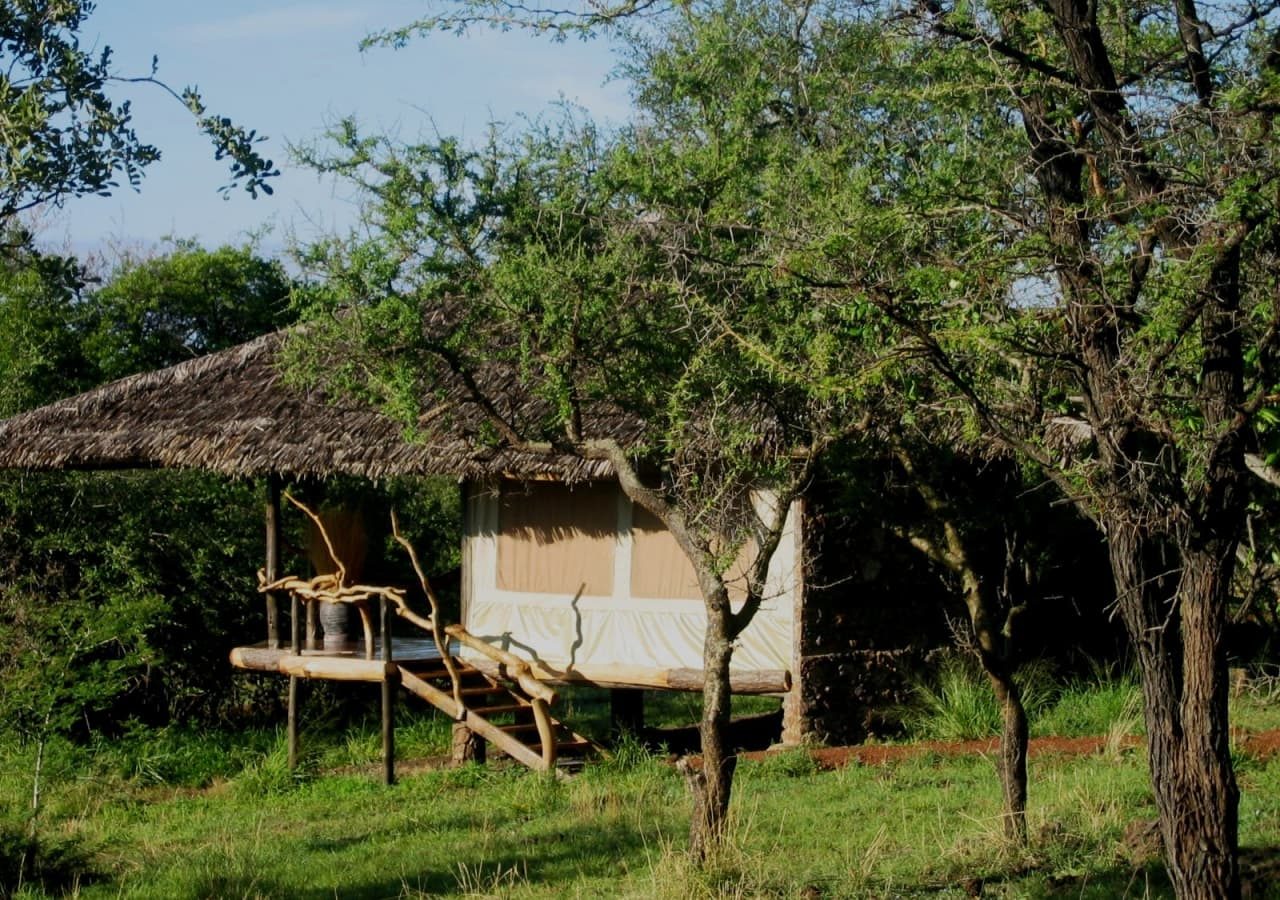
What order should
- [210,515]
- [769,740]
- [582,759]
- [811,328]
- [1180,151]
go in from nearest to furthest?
1. [1180,151]
2. [811,328]
3. [582,759]
4. [769,740]
5. [210,515]

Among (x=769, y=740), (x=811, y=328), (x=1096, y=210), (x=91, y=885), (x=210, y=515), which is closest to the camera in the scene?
(x=1096, y=210)

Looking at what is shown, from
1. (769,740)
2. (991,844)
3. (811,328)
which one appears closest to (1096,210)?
(811,328)

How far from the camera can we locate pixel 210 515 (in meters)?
15.3

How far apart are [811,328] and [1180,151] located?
1764 millimetres

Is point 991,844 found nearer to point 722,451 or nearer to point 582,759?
point 722,451

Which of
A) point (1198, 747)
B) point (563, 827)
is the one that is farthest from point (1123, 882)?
point (563, 827)

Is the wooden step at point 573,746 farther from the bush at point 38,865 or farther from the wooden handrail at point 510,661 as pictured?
the bush at point 38,865

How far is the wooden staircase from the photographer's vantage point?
1198 cm

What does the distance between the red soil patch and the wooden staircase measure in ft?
4.46

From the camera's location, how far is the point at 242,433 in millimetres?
13797

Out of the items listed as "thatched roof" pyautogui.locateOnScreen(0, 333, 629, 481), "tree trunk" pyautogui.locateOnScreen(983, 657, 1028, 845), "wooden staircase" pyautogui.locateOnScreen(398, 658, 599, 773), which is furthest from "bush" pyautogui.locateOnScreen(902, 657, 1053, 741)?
"tree trunk" pyautogui.locateOnScreen(983, 657, 1028, 845)

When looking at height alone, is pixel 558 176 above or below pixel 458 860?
above

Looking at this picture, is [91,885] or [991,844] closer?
[991,844]

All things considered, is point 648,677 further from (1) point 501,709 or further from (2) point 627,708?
(2) point 627,708
